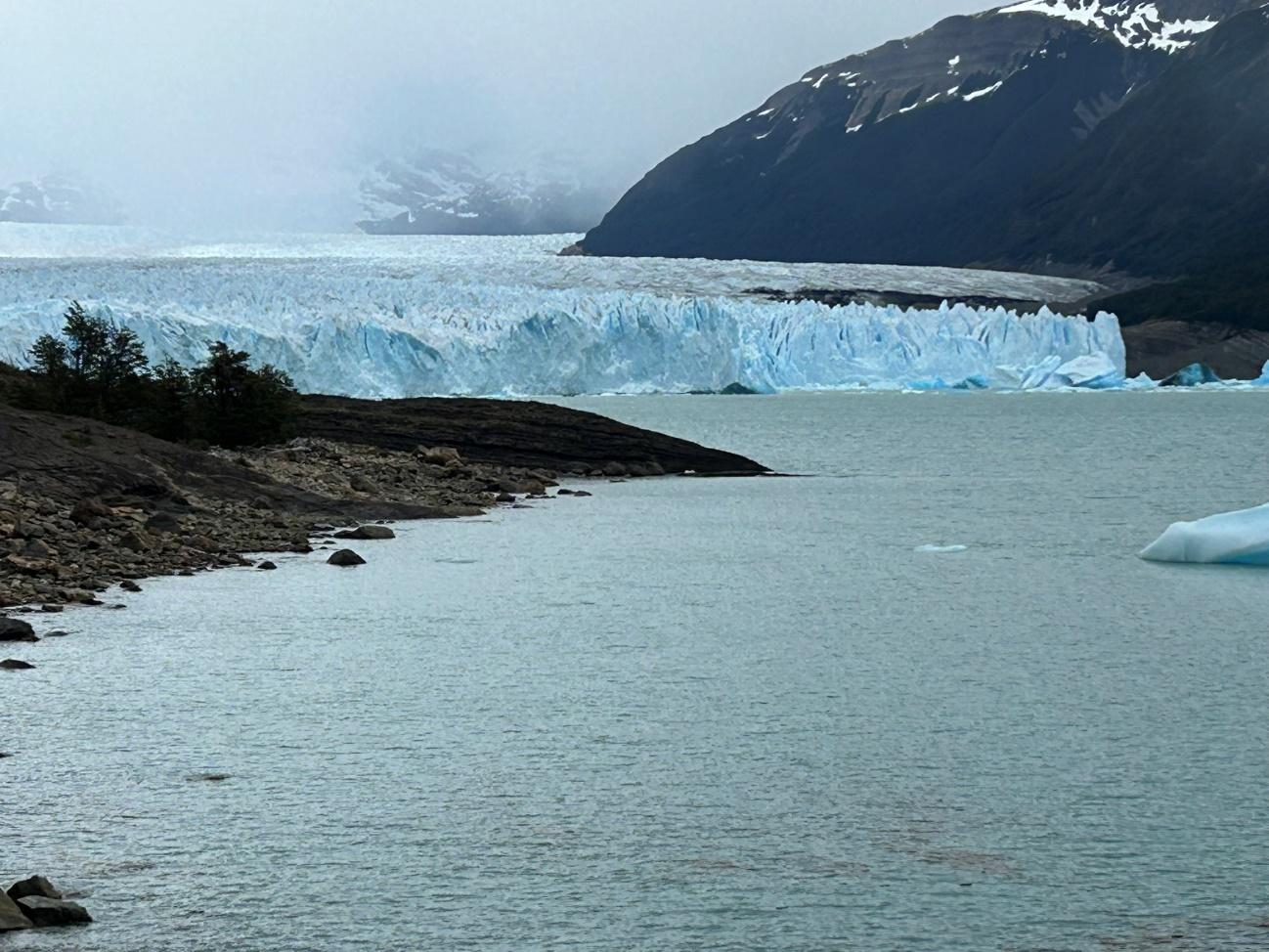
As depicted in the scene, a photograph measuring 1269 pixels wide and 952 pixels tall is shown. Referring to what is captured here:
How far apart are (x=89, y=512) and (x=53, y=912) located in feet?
35.2

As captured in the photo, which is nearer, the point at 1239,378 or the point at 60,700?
the point at 60,700

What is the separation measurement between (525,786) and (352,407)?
76.4 ft

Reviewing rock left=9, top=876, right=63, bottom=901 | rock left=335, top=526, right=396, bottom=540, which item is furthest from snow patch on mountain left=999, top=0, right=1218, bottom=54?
rock left=9, top=876, right=63, bottom=901

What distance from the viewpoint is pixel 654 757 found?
785 cm

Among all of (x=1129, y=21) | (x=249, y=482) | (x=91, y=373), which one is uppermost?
(x=1129, y=21)

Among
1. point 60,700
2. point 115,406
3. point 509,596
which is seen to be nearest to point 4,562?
point 509,596

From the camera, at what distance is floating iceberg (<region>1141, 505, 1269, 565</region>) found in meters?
15.3

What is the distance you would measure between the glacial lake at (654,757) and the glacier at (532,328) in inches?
1116

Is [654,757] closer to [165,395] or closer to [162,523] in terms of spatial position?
[162,523]

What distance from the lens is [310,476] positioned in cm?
2181

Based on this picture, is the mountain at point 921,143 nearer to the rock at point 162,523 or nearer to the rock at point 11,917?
the rock at point 162,523

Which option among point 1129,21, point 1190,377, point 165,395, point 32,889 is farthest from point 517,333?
point 1129,21

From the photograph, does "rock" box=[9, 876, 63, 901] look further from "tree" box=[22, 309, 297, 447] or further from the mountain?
the mountain

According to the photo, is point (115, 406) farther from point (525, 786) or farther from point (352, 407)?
point (525, 786)
